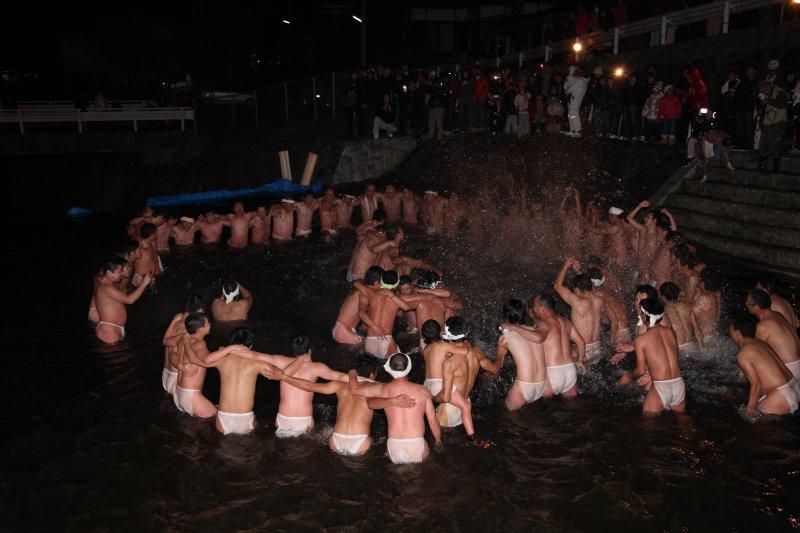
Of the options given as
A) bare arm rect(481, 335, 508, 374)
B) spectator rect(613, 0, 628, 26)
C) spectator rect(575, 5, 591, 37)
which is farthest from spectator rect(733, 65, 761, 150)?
bare arm rect(481, 335, 508, 374)

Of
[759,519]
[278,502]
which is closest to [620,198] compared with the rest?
[759,519]

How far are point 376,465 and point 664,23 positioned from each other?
14334 mm

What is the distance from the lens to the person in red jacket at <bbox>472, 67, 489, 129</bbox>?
62.8 ft

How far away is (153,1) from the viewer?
36.9 m

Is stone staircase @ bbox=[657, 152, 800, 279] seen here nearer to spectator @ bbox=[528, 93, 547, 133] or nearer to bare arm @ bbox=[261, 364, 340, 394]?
spectator @ bbox=[528, 93, 547, 133]

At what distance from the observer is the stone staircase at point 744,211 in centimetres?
1181

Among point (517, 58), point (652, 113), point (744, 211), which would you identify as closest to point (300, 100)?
point (517, 58)

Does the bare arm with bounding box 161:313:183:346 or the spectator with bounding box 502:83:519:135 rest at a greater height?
the spectator with bounding box 502:83:519:135

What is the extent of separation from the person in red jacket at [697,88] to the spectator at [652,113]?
668 millimetres

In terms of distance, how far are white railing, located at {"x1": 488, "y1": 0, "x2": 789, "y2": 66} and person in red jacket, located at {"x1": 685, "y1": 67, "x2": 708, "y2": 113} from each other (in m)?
2.02

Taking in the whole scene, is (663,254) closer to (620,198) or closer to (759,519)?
(620,198)

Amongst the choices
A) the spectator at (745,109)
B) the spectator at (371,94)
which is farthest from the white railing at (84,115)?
the spectator at (745,109)

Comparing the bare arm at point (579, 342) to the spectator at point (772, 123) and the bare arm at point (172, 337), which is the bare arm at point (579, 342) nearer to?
the bare arm at point (172, 337)

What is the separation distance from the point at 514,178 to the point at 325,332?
9.33m
